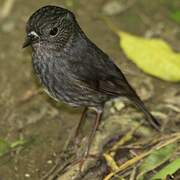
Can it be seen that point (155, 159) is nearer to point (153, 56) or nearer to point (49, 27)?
point (153, 56)

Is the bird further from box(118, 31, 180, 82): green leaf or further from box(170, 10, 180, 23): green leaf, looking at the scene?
box(170, 10, 180, 23): green leaf

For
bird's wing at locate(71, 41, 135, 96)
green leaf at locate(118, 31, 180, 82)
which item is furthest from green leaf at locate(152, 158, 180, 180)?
green leaf at locate(118, 31, 180, 82)

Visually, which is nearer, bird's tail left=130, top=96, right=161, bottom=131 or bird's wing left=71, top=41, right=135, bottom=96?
bird's wing left=71, top=41, right=135, bottom=96

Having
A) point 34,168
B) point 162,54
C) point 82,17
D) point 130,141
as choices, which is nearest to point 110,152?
point 130,141

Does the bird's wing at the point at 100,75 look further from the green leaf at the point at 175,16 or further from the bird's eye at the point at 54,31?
the green leaf at the point at 175,16

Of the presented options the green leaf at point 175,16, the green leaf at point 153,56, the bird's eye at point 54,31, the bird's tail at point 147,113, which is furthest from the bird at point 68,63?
the green leaf at point 175,16

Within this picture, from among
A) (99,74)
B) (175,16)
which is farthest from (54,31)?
(175,16)

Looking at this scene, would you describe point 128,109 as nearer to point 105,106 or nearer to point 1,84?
point 105,106
